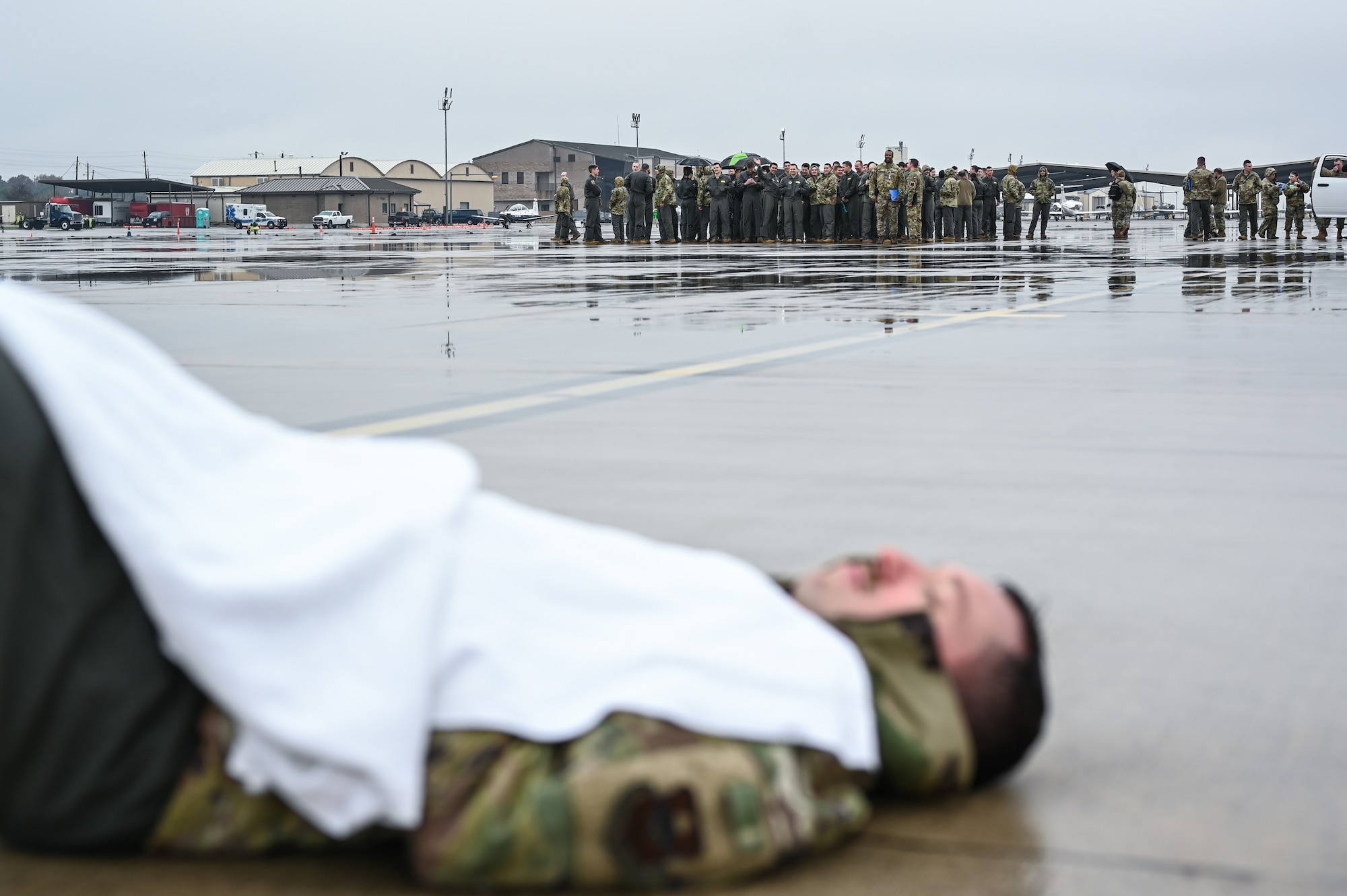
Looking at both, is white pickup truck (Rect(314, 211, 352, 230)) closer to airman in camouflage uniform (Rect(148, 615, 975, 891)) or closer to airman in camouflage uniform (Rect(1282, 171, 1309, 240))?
airman in camouflage uniform (Rect(1282, 171, 1309, 240))

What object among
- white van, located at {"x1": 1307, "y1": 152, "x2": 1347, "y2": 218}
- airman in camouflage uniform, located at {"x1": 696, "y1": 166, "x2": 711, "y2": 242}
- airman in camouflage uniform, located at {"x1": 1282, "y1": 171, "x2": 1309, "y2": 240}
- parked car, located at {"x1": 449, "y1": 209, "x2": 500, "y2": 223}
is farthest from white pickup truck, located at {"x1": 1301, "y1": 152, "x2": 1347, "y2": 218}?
parked car, located at {"x1": 449, "y1": 209, "x2": 500, "y2": 223}

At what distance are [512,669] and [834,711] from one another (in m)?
0.47

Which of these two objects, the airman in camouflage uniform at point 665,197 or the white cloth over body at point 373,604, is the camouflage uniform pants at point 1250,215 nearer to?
the airman in camouflage uniform at point 665,197

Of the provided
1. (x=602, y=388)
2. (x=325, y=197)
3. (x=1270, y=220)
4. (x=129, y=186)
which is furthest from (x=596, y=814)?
(x=129, y=186)

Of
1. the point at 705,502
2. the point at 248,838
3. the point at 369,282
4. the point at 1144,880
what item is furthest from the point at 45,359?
the point at 369,282

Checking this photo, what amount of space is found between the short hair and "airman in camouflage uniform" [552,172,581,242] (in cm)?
3438

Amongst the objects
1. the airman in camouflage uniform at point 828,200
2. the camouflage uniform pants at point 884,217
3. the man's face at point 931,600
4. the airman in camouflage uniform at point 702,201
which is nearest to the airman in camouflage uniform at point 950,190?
the camouflage uniform pants at point 884,217

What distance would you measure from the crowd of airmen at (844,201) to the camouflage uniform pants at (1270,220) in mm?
38

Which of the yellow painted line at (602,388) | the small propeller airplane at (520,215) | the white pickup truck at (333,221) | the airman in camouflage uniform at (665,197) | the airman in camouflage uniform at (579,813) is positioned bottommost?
the airman in camouflage uniform at (579,813)

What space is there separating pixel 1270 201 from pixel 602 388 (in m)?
34.3

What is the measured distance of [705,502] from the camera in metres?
4.71

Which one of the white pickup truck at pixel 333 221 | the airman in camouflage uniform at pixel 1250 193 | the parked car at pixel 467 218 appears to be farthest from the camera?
the parked car at pixel 467 218

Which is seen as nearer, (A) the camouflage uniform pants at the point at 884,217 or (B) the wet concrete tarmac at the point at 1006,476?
(B) the wet concrete tarmac at the point at 1006,476

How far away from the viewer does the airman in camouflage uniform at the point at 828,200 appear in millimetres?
36156
